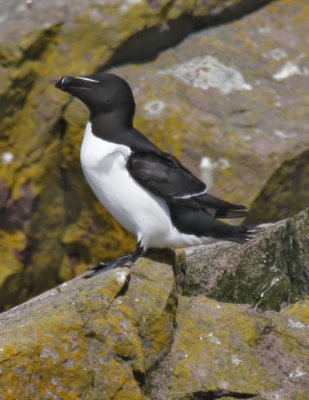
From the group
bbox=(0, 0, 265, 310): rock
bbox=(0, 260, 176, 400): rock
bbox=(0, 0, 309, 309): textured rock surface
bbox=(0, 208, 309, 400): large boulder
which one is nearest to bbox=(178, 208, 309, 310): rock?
bbox=(0, 208, 309, 400): large boulder

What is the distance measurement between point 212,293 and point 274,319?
2.38 ft

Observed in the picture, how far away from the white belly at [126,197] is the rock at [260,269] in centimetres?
17

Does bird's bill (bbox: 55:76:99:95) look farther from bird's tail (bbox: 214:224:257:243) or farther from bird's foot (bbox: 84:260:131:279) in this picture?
bird's tail (bbox: 214:224:257:243)

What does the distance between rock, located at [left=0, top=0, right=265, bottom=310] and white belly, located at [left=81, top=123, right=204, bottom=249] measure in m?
2.33

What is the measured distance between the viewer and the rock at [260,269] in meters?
6.54

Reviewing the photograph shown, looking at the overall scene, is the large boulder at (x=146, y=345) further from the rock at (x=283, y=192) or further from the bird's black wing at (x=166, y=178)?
the rock at (x=283, y=192)

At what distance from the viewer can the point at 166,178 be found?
22.2 ft

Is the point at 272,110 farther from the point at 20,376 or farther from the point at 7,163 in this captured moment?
the point at 20,376

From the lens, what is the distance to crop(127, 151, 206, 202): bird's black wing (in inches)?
265

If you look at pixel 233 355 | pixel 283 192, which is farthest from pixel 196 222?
pixel 283 192

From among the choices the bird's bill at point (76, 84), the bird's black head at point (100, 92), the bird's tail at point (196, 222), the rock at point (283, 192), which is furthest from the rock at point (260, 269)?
the rock at point (283, 192)

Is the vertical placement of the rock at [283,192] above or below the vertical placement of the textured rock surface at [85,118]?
below

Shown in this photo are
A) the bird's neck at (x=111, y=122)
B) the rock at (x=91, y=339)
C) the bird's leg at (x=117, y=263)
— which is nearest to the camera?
the rock at (x=91, y=339)

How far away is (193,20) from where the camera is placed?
9.91 metres
